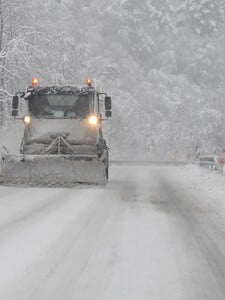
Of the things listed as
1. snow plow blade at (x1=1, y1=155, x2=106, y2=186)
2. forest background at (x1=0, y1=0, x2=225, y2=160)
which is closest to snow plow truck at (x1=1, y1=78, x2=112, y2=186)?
snow plow blade at (x1=1, y1=155, x2=106, y2=186)

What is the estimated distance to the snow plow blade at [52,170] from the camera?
12.6 meters

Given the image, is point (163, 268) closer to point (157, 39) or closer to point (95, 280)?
point (95, 280)

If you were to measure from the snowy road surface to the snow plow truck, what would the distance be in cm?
288

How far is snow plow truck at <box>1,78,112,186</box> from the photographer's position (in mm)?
12602

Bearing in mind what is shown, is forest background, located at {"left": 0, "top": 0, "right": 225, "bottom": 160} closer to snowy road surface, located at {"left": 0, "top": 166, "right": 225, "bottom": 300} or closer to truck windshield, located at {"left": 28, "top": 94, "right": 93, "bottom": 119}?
truck windshield, located at {"left": 28, "top": 94, "right": 93, "bottom": 119}

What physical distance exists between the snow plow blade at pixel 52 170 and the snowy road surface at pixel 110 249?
2.85m

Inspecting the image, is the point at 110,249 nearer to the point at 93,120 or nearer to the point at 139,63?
the point at 93,120

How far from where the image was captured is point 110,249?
5.38 metres

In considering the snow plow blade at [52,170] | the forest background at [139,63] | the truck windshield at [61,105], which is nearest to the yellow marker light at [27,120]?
the truck windshield at [61,105]

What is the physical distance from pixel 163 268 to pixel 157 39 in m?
82.9

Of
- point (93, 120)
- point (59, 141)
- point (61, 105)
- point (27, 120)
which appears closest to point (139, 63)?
point (61, 105)

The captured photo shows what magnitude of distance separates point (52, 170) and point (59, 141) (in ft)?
3.56

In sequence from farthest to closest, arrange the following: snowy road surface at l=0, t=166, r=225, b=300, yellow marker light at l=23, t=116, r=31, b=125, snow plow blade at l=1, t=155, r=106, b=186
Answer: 1. yellow marker light at l=23, t=116, r=31, b=125
2. snow plow blade at l=1, t=155, r=106, b=186
3. snowy road surface at l=0, t=166, r=225, b=300

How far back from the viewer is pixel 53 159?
12.6 m
